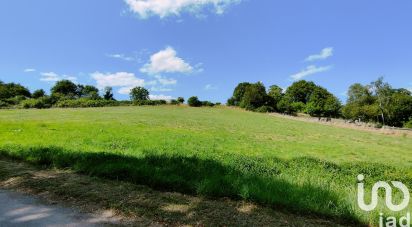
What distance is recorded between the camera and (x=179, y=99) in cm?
10012

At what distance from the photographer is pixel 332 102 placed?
348ft

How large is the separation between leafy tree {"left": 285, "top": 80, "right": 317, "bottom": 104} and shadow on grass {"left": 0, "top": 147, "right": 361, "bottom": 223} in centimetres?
11427

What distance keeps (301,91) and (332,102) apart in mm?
14755

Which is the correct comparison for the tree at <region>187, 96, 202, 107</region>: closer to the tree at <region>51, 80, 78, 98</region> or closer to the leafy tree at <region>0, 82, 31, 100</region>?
the leafy tree at <region>0, 82, 31, 100</region>

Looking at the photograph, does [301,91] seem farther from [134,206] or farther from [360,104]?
[134,206]

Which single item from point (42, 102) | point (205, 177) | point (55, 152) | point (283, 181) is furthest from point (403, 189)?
point (42, 102)

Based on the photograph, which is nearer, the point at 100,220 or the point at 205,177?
the point at 100,220

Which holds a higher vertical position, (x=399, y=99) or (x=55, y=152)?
(x=399, y=99)

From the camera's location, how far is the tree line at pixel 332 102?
9012cm

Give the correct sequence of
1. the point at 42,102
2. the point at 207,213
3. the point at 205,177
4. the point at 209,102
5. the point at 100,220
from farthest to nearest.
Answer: the point at 209,102
the point at 42,102
the point at 205,177
the point at 207,213
the point at 100,220

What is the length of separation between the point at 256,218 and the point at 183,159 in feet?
17.6

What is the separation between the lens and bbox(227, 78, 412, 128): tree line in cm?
9012

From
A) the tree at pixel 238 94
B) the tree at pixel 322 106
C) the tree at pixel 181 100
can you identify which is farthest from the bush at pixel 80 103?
the tree at pixel 322 106

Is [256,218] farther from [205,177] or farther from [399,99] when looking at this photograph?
[399,99]
